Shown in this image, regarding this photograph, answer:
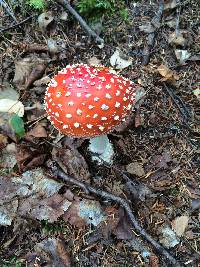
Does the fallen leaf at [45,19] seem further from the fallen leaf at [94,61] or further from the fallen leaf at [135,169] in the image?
the fallen leaf at [135,169]

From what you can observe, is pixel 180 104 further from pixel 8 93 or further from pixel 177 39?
pixel 8 93

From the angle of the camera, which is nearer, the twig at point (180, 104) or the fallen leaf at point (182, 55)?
the twig at point (180, 104)

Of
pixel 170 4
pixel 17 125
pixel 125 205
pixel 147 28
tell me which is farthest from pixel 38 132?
pixel 170 4

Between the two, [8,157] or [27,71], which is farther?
[27,71]

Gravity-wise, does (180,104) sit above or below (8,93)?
below

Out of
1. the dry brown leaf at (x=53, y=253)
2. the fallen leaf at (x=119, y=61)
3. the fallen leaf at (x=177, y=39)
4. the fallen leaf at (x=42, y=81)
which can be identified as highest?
the fallen leaf at (x=177, y=39)

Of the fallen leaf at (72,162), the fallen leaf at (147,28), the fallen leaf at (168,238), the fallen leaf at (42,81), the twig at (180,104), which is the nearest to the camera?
the fallen leaf at (168,238)

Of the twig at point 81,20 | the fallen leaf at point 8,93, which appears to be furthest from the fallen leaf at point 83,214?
the twig at point 81,20

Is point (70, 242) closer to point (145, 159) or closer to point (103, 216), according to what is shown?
point (103, 216)
